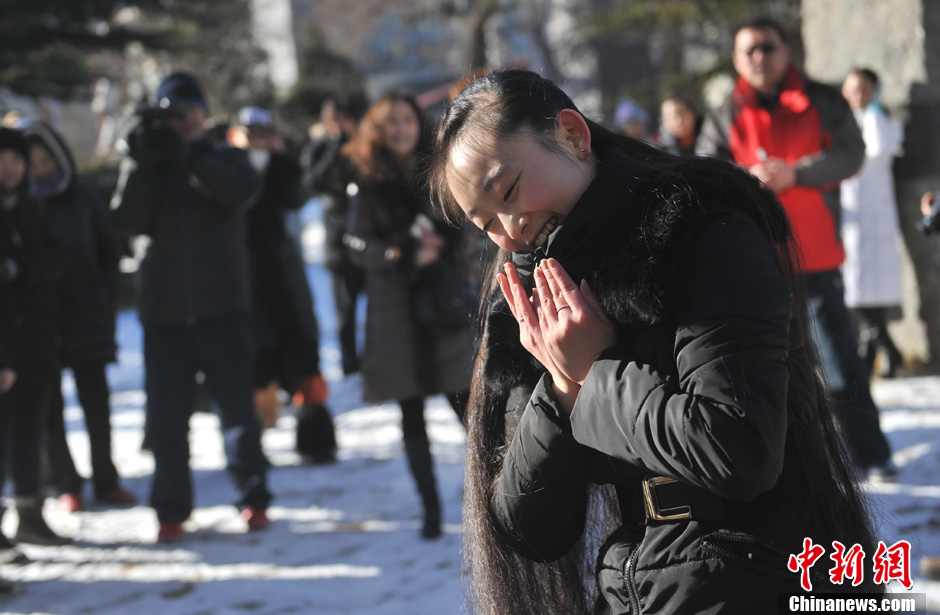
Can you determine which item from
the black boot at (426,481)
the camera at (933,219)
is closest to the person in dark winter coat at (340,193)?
the black boot at (426,481)

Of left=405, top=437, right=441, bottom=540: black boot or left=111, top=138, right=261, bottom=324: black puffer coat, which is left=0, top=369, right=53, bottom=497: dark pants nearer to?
left=111, top=138, right=261, bottom=324: black puffer coat

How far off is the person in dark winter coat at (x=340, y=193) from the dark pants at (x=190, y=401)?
2.16ft

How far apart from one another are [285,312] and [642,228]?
4514 millimetres

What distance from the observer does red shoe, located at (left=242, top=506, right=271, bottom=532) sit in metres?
4.63

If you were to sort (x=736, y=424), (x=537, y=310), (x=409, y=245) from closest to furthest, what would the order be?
(x=736, y=424), (x=537, y=310), (x=409, y=245)

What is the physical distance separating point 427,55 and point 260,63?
661 centimetres

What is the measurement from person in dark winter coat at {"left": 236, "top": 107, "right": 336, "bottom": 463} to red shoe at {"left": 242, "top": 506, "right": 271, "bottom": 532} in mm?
1120

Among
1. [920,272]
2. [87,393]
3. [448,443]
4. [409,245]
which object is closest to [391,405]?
[448,443]

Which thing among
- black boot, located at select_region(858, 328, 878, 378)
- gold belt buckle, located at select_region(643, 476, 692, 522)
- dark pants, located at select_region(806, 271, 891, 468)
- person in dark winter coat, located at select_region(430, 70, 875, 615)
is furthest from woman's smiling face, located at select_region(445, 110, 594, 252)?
black boot, located at select_region(858, 328, 878, 378)

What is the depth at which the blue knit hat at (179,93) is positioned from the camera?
4469 mm

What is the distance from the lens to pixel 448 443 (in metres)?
5.82

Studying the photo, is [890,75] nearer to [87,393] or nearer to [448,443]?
[448,443]

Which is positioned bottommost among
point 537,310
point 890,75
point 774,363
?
point 774,363

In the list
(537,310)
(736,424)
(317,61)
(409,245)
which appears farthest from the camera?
(317,61)
